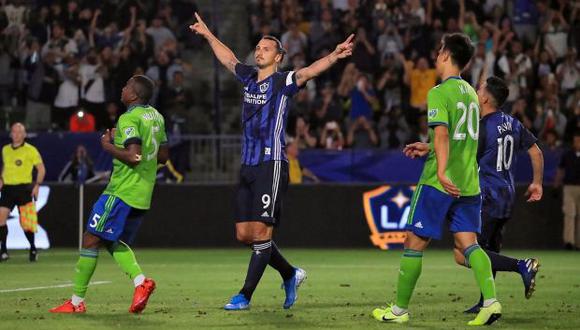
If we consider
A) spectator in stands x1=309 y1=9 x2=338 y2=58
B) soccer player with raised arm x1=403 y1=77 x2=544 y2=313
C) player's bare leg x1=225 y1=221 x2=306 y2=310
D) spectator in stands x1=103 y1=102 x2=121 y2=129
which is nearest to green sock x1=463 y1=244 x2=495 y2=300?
soccer player with raised arm x1=403 y1=77 x2=544 y2=313

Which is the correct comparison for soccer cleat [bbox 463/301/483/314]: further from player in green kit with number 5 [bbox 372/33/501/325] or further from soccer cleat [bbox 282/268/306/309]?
soccer cleat [bbox 282/268/306/309]

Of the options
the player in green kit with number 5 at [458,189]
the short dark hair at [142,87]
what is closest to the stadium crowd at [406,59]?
the short dark hair at [142,87]

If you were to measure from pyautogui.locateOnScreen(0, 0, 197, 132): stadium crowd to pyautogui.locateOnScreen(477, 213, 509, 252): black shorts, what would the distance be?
1412 centimetres

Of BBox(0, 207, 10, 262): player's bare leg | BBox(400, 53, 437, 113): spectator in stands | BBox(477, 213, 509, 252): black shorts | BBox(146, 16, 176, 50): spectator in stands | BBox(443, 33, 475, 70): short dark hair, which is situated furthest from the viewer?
BBox(146, 16, 176, 50): spectator in stands

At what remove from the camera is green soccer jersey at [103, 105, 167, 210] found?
11.3 metres

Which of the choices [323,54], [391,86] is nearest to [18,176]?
[323,54]

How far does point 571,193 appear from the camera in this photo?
23.8m

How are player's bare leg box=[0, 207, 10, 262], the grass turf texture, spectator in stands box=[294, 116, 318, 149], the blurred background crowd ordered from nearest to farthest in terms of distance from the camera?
the grass turf texture → player's bare leg box=[0, 207, 10, 262] → spectator in stands box=[294, 116, 318, 149] → the blurred background crowd

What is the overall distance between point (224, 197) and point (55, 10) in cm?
→ 696

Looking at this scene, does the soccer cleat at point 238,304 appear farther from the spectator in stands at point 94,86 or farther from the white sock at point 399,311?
the spectator in stands at point 94,86

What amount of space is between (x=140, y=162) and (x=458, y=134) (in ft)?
9.66

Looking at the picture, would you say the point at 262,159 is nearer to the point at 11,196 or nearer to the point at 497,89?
the point at 497,89

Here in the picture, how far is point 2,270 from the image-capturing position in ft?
58.6

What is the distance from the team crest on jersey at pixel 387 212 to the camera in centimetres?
2355
